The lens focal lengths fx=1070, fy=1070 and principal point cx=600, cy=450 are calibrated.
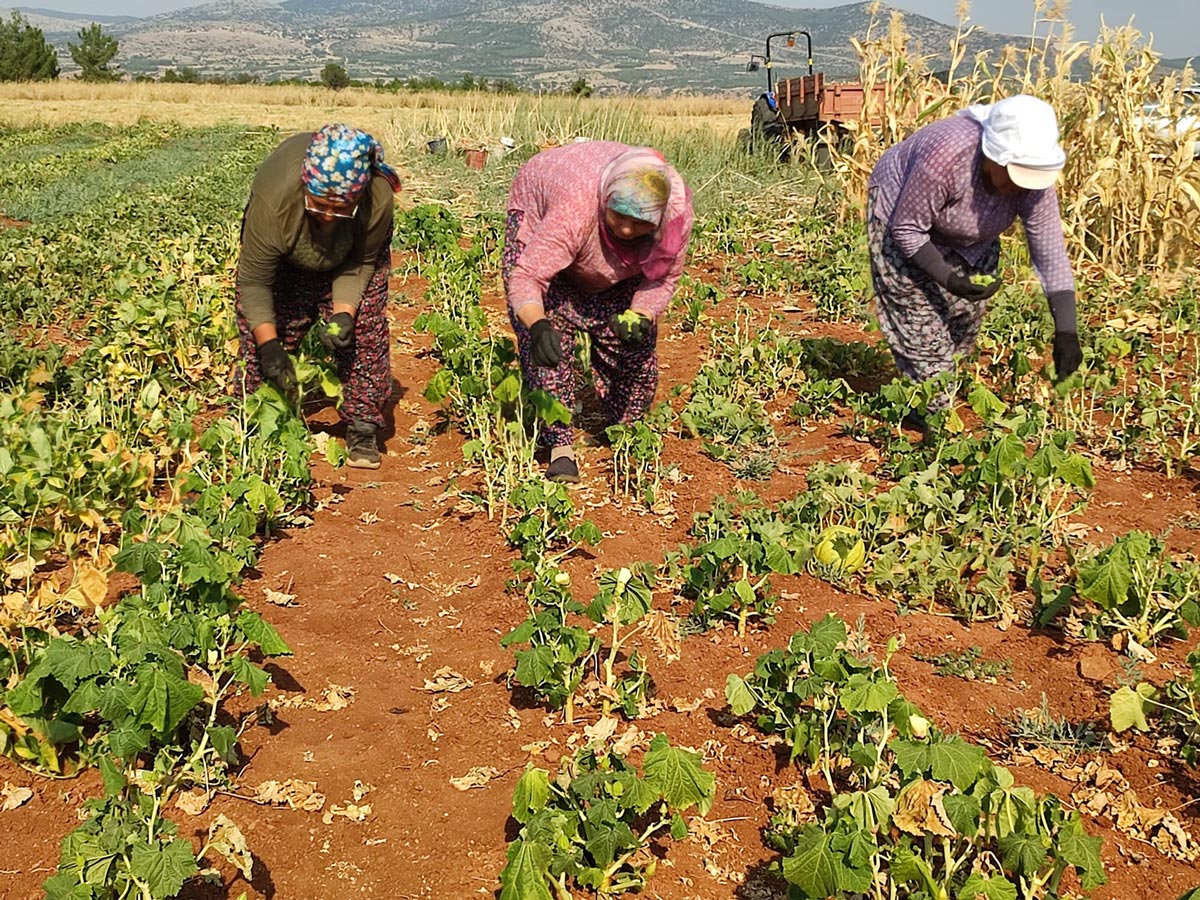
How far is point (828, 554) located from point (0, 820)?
227 cm

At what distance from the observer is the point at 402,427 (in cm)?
500

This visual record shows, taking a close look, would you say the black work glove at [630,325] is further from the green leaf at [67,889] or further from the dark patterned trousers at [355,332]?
the green leaf at [67,889]

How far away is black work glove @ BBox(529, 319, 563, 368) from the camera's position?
376 centimetres

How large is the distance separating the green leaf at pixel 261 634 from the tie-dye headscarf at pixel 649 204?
5.91 feet

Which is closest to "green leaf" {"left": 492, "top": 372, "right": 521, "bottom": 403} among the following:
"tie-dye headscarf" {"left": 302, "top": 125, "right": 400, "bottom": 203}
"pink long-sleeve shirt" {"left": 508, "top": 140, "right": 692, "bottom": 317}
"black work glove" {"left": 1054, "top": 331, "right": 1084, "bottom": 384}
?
"pink long-sleeve shirt" {"left": 508, "top": 140, "right": 692, "bottom": 317}

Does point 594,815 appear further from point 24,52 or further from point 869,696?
point 24,52

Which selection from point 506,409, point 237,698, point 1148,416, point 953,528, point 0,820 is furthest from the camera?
point 506,409

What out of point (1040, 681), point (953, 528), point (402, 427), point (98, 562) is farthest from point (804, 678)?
point (402, 427)

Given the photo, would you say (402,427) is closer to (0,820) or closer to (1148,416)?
(0,820)

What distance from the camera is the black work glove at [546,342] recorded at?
12.3 ft

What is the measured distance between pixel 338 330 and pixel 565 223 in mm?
1011

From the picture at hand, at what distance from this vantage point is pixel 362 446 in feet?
14.6

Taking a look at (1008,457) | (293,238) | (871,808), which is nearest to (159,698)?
(871,808)

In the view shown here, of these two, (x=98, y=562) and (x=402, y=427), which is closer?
(x=98, y=562)
